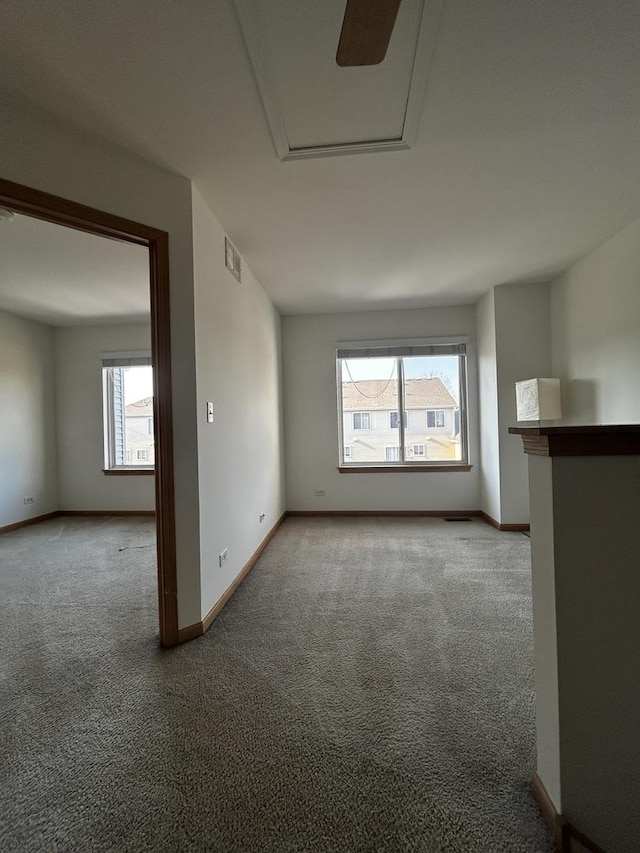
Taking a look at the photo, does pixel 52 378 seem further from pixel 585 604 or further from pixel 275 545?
pixel 585 604

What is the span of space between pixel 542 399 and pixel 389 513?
227cm

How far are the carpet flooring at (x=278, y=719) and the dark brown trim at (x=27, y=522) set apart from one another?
2.19 m

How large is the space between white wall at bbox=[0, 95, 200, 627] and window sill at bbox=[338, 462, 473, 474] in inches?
118

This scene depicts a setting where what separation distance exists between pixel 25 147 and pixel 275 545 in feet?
11.1

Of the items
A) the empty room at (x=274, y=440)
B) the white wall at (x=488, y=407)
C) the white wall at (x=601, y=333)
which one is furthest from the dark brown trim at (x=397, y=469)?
the white wall at (x=601, y=333)

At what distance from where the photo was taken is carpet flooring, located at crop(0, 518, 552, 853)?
114cm

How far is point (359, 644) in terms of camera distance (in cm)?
206

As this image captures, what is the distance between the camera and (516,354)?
4141 mm

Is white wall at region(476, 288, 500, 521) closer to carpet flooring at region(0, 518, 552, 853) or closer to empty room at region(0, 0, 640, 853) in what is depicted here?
empty room at region(0, 0, 640, 853)

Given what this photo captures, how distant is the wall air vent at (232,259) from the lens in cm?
281

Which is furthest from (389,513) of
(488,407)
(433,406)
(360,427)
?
(488,407)

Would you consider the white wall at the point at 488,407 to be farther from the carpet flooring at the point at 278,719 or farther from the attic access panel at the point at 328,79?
the attic access panel at the point at 328,79

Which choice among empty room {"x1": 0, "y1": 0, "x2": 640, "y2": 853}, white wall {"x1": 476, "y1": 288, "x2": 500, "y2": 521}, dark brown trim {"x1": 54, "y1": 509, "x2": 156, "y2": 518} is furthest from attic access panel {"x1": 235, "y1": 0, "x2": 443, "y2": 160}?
dark brown trim {"x1": 54, "y1": 509, "x2": 156, "y2": 518}

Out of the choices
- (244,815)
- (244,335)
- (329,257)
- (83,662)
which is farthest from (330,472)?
(244,815)
